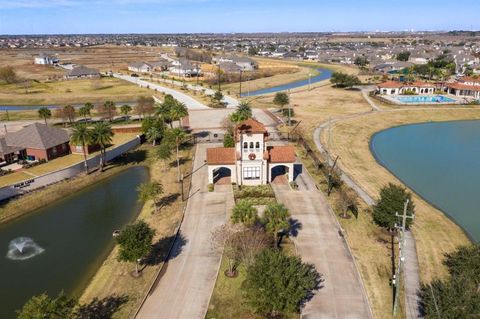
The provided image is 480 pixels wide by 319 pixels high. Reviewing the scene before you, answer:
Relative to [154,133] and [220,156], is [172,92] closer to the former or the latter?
[154,133]

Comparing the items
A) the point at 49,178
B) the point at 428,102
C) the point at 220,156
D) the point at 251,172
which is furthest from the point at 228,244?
the point at 428,102

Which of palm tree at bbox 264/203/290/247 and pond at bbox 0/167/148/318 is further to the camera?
palm tree at bbox 264/203/290/247

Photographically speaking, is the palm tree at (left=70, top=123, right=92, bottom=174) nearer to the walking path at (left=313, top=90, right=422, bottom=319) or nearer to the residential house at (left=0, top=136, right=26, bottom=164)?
the residential house at (left=0, top=136, right=26, bottom=164)

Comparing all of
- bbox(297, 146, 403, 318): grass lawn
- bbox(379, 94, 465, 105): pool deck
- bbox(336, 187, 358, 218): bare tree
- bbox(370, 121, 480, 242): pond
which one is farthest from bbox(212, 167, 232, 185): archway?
bbox(379, 94, 465, 105): pool deck

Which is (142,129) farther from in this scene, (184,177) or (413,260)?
(413,260)

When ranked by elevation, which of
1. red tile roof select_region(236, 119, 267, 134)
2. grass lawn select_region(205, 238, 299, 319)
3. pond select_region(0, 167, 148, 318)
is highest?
red tile roof select_region(236, 119, 267, 134)

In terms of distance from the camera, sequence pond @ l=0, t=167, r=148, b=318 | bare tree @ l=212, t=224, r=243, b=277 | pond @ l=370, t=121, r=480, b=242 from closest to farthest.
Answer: bare tree @ l=212, t=224, r=243, b=277
pond @ l=0, t=167, r=148, b=318
pond @ l=370, t=121, r=480, b=242

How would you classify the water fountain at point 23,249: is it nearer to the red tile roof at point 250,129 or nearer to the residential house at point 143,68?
the red tile roof at point 250,129

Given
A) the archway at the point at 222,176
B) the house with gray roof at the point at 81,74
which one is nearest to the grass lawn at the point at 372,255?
the archway at the point at 222,176
